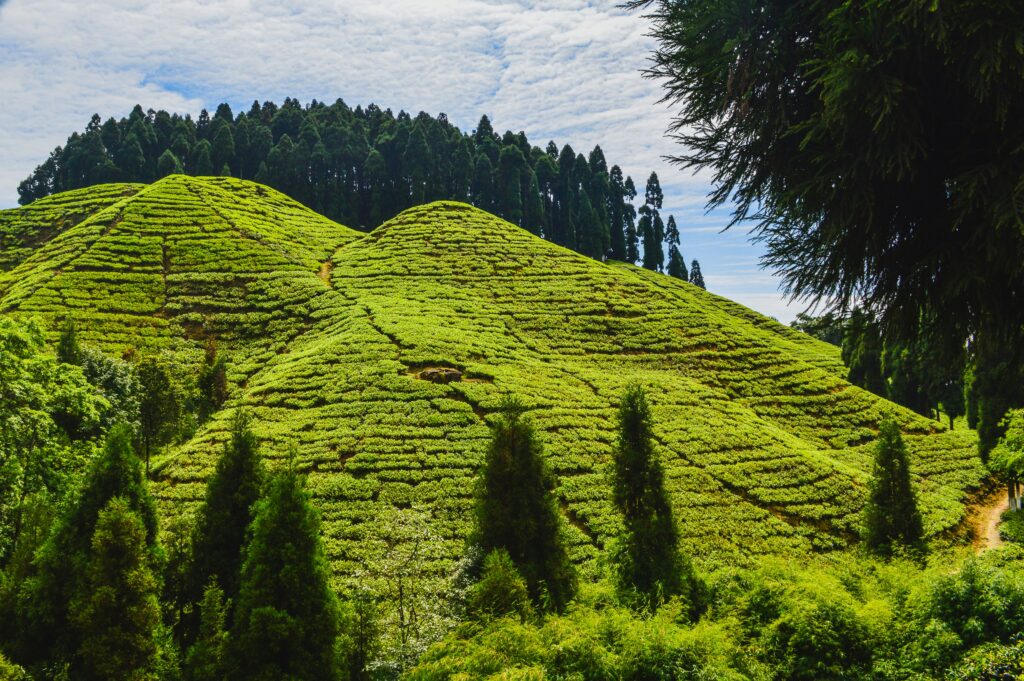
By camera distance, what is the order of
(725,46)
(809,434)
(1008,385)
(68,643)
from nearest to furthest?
(725,46), (1008,385), (68,643), (809,434)

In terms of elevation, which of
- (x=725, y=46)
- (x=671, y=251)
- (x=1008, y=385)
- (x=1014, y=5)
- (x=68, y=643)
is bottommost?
(x=68, y=643)

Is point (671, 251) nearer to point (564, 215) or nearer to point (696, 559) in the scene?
point (564, 215)

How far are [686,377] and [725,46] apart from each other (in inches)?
1511

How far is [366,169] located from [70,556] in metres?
87.9

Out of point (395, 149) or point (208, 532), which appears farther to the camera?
point (395, 149)

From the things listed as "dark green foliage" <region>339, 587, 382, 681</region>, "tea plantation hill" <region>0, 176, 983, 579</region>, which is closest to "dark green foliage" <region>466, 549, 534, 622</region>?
"dark green foliage" <region>339, 587, 382, 681</region>

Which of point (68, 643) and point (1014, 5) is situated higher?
point (1014, 5)

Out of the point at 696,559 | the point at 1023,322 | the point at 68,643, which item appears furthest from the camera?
the point at 696,559

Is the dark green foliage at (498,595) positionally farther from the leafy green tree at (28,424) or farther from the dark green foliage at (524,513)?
the leafy green tree at (28,424)

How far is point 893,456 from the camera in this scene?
21906mm

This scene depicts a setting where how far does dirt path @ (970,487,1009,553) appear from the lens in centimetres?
2683

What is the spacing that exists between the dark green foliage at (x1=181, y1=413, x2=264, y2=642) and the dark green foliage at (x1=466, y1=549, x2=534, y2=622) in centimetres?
594

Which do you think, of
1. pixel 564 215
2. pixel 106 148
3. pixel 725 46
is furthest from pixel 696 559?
pixel 106 148

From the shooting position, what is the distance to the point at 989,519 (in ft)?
99.2
